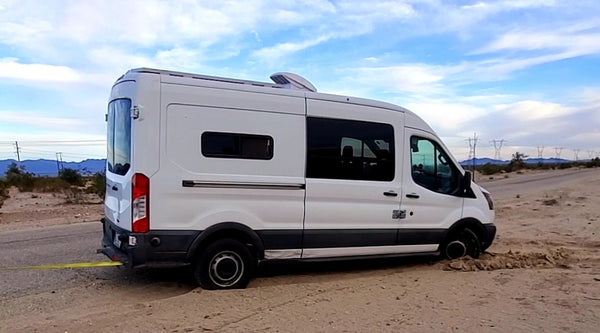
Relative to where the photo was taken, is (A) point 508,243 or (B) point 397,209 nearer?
(B) point 397,209

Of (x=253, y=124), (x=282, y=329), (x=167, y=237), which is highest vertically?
(x=253, y=124)

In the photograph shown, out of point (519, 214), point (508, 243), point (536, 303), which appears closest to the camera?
point (536, 303)

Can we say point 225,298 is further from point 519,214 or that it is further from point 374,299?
point 519,214

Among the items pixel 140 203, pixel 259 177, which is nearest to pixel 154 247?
pixel 140 203

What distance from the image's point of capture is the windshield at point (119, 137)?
5.93 meters

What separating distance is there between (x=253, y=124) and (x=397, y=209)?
2.42 m

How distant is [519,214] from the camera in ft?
46.9

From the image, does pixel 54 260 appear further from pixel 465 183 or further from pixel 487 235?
pixel 487 235

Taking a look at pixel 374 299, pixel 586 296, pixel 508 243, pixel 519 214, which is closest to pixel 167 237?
pixel 374 299

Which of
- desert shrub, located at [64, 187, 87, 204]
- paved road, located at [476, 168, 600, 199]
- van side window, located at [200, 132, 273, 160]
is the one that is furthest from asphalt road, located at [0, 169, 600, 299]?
paved road, located at [476, 168, 600, 199]

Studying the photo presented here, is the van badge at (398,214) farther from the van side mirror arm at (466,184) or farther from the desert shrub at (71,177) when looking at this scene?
the desert shrub at (71,177)

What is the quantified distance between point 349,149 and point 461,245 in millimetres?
2511

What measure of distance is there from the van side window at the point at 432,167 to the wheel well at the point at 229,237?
8.28 feet

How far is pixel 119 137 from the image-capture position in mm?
6250
